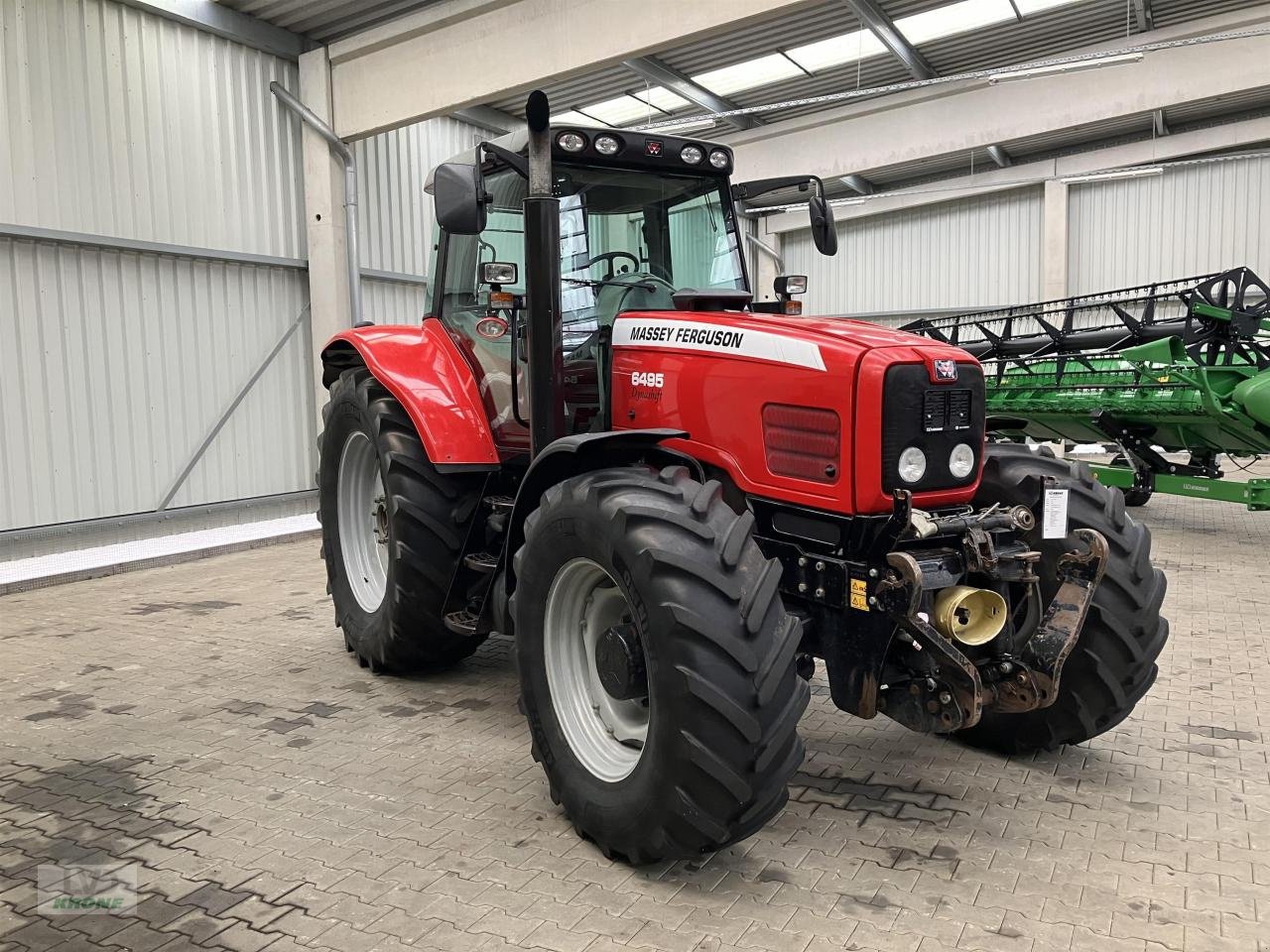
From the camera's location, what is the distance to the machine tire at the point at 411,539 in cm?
433

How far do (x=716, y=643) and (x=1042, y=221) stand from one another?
1660 centimetres

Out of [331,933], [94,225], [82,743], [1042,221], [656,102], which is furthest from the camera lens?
[1042,221]

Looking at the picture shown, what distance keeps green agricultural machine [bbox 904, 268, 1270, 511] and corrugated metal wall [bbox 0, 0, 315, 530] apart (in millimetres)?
6377

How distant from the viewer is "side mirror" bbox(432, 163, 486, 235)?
3457mm

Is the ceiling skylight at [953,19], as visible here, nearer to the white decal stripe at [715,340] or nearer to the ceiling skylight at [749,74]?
the ceiling skylight at [749,74]

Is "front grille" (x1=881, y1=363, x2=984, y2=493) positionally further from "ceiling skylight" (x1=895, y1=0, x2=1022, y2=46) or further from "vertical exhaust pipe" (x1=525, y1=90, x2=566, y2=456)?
"ceiling skylight" (x1=895, y1=0, x2=1022, y2=46)

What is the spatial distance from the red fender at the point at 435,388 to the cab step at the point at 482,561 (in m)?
0.41

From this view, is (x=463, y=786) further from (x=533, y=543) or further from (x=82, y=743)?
(x=82, y=743)

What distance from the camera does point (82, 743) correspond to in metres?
3.96

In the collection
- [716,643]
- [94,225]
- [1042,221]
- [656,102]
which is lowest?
[716,643]

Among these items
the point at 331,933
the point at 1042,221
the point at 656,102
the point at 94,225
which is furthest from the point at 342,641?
the point at 1042,221

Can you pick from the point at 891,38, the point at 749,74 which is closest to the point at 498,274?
the point at 891,38

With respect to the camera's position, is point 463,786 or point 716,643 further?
point 463,786

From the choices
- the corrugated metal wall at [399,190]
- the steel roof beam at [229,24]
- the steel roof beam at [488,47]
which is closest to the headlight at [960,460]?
the steel roof beam at [488,47]
